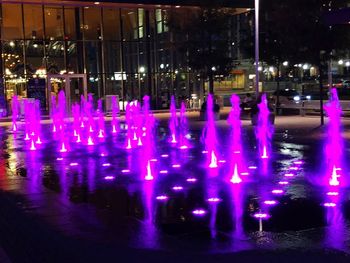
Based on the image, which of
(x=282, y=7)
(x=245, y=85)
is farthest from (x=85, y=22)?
(x=245, y=85)

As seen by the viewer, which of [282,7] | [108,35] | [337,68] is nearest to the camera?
[282,7]

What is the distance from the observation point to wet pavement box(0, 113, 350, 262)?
560 cm

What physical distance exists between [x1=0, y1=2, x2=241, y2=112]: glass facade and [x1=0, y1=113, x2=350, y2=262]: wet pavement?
20844 mm

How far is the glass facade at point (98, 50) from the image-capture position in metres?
32.8

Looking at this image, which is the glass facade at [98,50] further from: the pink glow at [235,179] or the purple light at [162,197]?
the purple light at [162,197]

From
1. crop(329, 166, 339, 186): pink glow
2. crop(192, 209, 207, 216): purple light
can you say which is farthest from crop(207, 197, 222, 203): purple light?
crop(329, 166, 339, 186): pink glow

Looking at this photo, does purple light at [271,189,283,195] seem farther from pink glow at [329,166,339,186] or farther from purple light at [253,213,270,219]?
purple light at [253,213,270,219]

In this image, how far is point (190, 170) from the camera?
11.1 metres

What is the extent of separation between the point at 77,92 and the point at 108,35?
4314mm

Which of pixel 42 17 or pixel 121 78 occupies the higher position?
pixel 42 17

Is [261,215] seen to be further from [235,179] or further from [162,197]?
[235,179]

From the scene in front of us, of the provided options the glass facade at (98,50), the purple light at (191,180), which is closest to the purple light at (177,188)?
the purple light at (191,180)

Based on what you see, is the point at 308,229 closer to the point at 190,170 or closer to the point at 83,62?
the point at 190,170

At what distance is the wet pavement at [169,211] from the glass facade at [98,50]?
20844 mm
